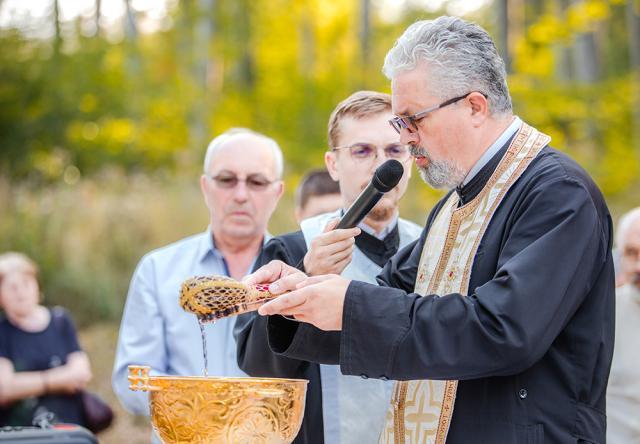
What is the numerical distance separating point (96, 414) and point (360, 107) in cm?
393

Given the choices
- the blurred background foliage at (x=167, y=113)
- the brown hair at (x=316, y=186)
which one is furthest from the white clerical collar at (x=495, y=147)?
the blurred background foliage at (x=167, y=113)

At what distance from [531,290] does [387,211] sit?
140cm

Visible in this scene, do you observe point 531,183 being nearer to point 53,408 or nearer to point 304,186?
point 304,186

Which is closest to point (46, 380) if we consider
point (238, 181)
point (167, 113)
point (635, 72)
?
point (238, 181)

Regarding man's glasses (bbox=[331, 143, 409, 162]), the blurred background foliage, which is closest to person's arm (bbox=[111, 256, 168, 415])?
man's glasses (bbox=[331, 143, 409, 162])

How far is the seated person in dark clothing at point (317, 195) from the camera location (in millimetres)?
5867

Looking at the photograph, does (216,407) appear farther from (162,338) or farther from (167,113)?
(167,113)

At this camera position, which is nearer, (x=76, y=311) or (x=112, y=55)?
(x=76, y=311)

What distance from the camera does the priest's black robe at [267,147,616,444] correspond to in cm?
274

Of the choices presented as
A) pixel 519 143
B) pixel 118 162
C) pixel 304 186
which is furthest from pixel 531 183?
pixel 118 162

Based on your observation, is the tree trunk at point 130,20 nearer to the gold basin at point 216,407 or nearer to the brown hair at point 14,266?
the brown hair at point 14,266

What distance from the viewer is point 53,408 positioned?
285 inches

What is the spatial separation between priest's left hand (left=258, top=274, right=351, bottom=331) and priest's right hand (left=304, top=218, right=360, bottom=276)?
335 millimetres

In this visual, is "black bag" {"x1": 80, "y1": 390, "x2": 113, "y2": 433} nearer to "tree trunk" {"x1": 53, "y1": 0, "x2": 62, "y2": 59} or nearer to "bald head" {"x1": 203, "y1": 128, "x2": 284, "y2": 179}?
"bald head" {"x1": 203, "y1": 128, "x2": 284, "y2": 179}
